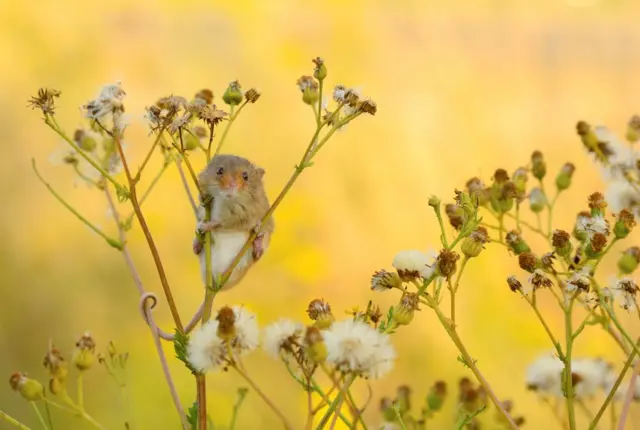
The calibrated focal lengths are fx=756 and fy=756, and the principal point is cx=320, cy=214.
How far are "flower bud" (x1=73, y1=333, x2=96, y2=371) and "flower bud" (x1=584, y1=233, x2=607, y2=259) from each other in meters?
0.39

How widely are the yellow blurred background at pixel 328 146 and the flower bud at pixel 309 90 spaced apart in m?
0.80

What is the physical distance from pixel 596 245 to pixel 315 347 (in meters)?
0.25

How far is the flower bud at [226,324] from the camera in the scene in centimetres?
45

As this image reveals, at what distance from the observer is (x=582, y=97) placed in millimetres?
1518

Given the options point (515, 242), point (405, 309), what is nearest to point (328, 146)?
point (515, 242)

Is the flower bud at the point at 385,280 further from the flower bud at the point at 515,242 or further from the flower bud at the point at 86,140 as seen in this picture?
the flower bud at the point at 86,140

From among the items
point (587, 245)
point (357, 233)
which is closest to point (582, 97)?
point (357, 233)

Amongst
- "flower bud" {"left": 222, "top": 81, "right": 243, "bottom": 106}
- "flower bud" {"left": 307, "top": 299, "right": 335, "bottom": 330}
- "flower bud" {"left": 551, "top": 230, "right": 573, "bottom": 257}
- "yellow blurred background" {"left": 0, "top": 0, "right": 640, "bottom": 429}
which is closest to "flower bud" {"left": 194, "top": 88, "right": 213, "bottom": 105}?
"flower bud" {"left": 222, "top": 81, "right": 243, "bottom": 106}

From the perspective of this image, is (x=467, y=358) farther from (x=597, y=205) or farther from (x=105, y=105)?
(x=105, y=105)

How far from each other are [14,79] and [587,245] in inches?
46.9

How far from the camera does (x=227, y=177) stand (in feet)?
2.19

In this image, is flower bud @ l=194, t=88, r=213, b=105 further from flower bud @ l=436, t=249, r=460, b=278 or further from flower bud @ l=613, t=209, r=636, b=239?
flower bud @ l=613, t=209, r=636, b=239

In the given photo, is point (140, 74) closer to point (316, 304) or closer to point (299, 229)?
point (299, 229)

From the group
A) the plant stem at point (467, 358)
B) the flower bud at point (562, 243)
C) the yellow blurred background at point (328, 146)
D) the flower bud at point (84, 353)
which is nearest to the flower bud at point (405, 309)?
the plant stem at point (467, 358)
